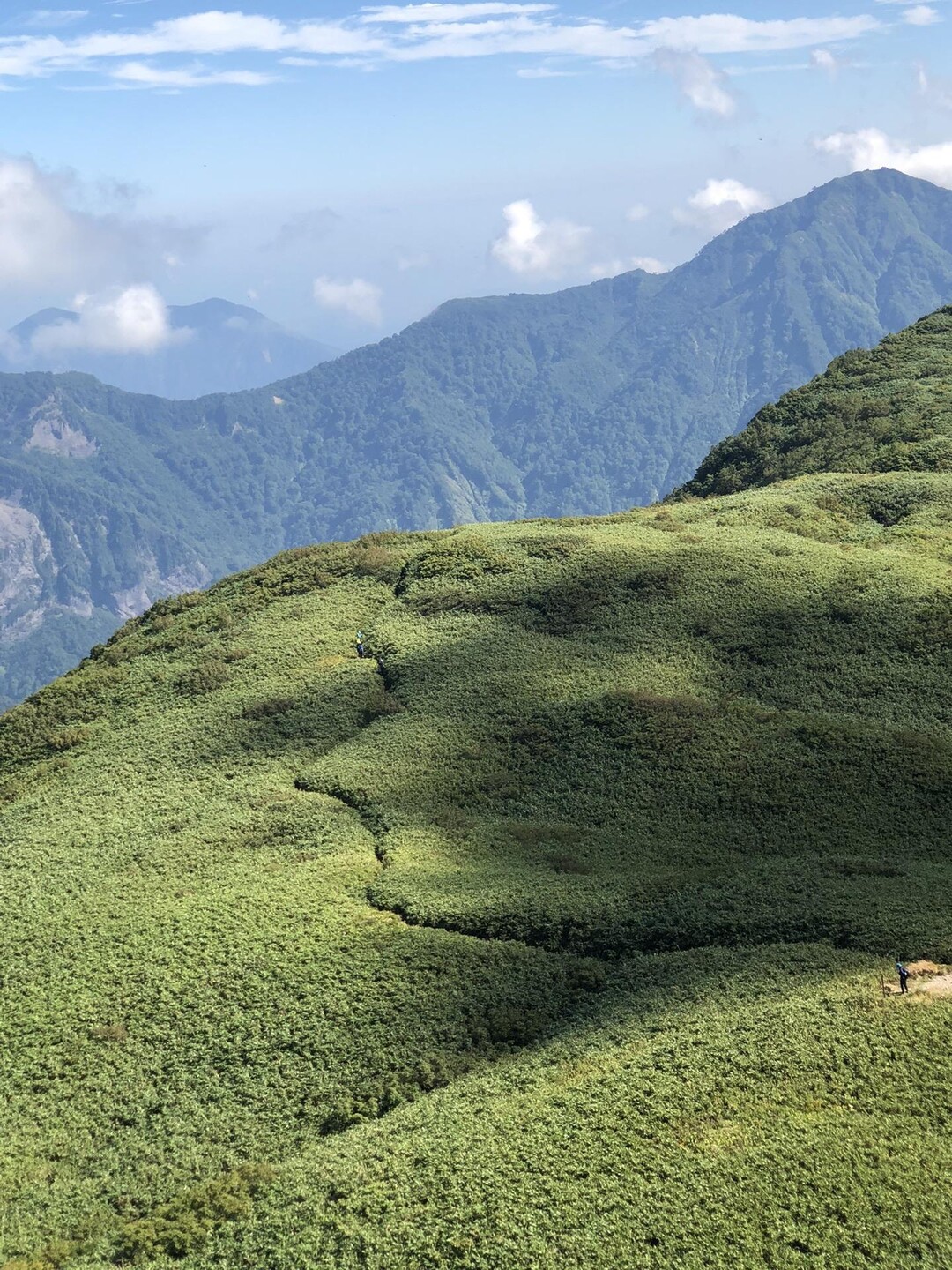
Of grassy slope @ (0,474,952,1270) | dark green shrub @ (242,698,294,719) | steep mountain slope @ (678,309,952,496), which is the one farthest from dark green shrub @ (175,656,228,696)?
steep mountain slope @ (678,309,952,496)

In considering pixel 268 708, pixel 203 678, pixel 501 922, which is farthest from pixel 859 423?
pixel 501 922

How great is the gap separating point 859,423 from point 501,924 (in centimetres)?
10121

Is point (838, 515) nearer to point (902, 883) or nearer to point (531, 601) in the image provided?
point (531, 601)

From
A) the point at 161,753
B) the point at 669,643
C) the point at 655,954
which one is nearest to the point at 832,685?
the point at 669,643

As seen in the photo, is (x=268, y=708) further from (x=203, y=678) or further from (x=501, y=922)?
(x=501, y=922)

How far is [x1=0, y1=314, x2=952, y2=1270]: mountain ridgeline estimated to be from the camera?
27734 millimetres

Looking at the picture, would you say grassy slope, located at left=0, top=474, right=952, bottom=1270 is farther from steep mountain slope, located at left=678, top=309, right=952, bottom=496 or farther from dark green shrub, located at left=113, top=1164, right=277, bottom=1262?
steep mountain slope, located at left=678, top=309, right=952, bottom=496

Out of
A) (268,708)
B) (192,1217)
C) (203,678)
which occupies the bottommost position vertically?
(203,678)

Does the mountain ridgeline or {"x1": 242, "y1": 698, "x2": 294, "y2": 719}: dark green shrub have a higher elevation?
the mountain ridgeline

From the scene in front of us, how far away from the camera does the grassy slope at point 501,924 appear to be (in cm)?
2775

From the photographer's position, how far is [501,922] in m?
43.0

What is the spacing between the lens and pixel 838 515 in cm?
9412

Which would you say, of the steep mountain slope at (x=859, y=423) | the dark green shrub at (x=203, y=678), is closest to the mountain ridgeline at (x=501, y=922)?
the dark green shrub at (x=203, y=678)

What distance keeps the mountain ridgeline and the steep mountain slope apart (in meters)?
31.4
